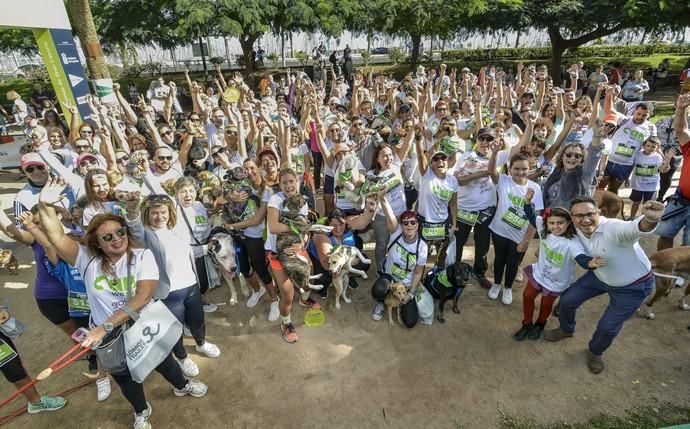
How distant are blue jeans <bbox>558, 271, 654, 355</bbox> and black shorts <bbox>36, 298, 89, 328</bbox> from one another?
16.8ft

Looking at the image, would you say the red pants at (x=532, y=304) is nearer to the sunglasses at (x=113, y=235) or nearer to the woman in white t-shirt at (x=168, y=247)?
the woman in white t-shirt at (x=168, y=247)

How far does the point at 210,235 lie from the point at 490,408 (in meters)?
3.71

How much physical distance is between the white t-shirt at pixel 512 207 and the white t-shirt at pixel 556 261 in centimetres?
44

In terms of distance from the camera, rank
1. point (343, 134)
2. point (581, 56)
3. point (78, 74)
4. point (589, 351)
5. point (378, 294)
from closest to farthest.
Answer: point (589, 351) < point (378, 294) < point (343, 134) < point (78, 74) < point (581, 56)

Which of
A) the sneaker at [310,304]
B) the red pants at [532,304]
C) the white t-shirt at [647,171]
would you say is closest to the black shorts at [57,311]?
the sneaker at [310,304]

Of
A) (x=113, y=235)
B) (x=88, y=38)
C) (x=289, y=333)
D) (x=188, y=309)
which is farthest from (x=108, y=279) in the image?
(x=88, y=38)

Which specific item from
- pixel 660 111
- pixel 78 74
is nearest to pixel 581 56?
pixel 660 111

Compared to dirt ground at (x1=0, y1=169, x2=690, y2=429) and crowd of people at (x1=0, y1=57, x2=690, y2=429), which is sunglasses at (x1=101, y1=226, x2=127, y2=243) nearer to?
crowd of people at (x1=0, y1=57, x2=690, y2=429)

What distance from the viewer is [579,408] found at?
3.58 metres

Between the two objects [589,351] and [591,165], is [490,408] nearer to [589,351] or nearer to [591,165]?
[589,351]

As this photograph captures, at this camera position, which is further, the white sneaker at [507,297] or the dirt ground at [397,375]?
the white sneaker at [507,297]

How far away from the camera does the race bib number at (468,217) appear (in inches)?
196

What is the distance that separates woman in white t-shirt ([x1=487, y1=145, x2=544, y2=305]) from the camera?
441cm

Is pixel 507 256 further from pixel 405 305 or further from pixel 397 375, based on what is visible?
pixel 397 375
